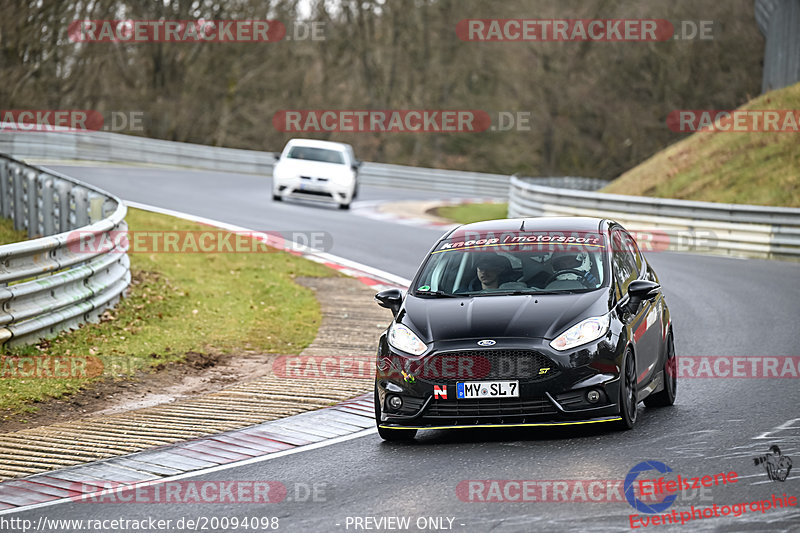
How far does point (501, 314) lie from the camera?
26.7 feet

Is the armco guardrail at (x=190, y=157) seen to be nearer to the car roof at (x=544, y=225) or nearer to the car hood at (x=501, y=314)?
the car roof at (x=544, y=225)

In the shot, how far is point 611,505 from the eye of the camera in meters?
6.25

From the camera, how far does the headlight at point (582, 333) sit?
25.8 ft

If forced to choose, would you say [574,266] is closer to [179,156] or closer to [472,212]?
[472,212]

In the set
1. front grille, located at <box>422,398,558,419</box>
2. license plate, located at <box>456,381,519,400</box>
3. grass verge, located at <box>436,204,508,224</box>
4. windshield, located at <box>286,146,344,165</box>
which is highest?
windshield, located at <box>286,146,344,165</box>

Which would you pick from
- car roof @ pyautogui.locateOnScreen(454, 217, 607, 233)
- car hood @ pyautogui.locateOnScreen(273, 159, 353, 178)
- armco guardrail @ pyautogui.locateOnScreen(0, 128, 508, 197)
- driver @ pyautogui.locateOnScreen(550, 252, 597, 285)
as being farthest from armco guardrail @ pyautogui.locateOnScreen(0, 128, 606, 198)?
driver @ pyautogui.locateOnScreen(550, 252, 597, 285)

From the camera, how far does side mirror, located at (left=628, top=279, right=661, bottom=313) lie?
8539 mm

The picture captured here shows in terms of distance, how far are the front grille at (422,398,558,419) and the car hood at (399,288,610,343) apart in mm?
443

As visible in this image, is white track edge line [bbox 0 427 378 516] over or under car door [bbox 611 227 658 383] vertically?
under

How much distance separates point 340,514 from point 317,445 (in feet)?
6.33

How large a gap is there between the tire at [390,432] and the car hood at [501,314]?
0.61 metres

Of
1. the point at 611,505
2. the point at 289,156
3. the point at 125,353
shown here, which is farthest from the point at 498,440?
the point at 289,156

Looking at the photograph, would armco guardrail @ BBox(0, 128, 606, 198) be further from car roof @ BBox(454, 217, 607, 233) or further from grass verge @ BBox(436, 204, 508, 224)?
car roof @ BBox(454, 217, 607, 233)

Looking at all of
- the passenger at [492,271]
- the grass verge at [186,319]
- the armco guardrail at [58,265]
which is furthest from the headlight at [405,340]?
the armco guardrail at [58,265]
